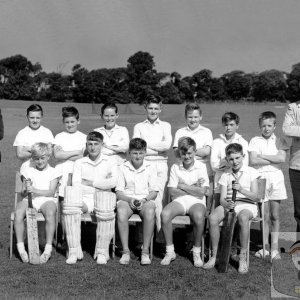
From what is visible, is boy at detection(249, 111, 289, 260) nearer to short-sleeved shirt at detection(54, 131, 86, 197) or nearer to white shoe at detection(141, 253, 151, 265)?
white shoe at detection(141, 253, 151, 265)

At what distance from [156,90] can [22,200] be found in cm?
6554

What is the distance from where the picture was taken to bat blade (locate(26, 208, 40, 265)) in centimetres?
528

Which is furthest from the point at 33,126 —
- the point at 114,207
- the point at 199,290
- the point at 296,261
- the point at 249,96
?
the point at 249,96

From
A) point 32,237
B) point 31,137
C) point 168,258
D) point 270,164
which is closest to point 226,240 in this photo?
point 168,258

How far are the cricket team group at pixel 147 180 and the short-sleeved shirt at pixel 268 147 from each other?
0.01 m

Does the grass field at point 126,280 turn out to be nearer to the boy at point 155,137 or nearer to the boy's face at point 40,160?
the boy's face at point 40,160

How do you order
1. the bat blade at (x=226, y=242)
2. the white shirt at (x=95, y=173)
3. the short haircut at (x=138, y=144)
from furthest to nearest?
the white shirt at (x=95, y=173) → the short haircut at (x=138, y=144) → the bat blade at (x=226, y=242)

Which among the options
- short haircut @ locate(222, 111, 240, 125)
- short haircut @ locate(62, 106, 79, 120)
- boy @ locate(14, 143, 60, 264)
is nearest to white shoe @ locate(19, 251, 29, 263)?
boy @ locate(14, 143, 60, 264)

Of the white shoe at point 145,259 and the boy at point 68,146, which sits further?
the boy at point 68,146

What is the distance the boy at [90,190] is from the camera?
5363mm

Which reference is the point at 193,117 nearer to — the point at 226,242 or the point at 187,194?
the point at 187,194

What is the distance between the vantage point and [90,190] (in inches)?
226

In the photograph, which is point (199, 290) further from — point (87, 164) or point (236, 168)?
point (87, 164)

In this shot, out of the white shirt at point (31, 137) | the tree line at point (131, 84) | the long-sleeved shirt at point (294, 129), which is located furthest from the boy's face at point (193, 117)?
the tree line at point (131, 84)
